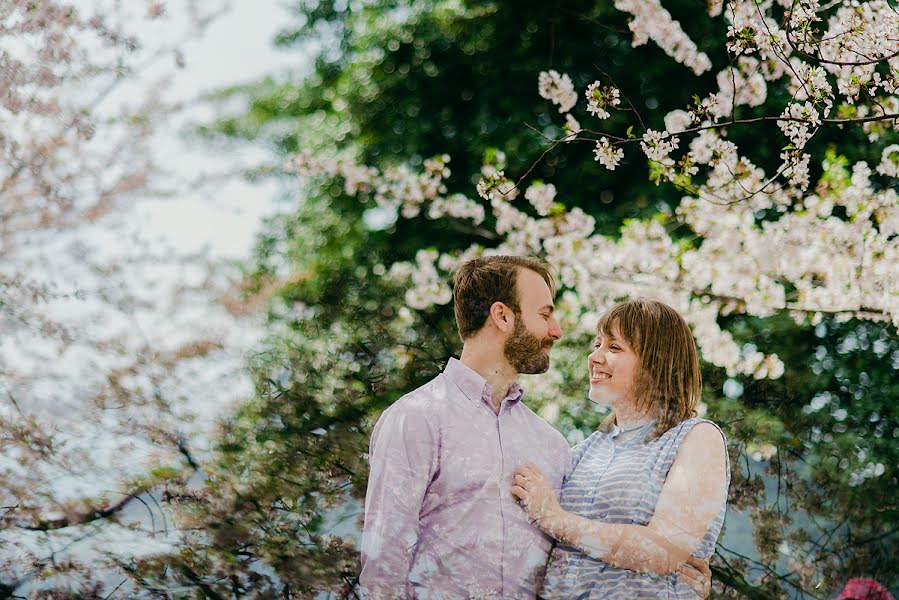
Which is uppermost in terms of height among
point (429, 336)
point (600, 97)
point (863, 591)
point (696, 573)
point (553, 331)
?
point (600, 97)

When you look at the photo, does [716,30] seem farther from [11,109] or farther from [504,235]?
[11,109]

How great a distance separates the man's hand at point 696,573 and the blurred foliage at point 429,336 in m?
0.80

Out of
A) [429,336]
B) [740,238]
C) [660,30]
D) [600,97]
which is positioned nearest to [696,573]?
[600,97]

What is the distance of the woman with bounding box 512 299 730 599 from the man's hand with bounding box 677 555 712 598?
1 cm

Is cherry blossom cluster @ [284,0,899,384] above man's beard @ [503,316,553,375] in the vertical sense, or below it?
below

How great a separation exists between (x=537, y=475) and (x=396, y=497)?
0.83 feet

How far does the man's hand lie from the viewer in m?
1.29

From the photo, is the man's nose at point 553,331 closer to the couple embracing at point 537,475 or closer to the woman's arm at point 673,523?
the couple embracing at point 537,475

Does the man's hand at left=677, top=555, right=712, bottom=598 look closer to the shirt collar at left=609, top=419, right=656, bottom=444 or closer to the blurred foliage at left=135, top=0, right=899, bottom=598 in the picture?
the shirt collar at left=609, top=419, right=656, bottom=444

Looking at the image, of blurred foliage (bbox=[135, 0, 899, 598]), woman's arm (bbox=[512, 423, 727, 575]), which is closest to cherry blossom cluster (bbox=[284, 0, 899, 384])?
blurred foliage (bbox=[135, 0, 899, 598])

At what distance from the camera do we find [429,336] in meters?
2.53

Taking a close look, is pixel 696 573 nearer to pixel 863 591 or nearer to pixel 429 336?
pixel 863 591

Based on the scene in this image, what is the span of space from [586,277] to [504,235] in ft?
2.60

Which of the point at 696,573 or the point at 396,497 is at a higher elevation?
the point at 396,497
